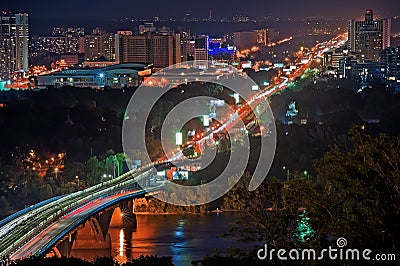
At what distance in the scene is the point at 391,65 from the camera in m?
33.3

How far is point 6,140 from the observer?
16.9 meters

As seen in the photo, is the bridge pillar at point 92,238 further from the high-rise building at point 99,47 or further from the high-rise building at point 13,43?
the high-rise building at point 99,47

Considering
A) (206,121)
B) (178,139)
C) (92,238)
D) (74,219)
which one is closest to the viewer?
(74,219)

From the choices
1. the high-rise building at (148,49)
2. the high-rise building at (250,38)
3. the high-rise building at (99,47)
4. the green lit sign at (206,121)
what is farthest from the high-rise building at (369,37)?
the green lit sign at (206,121)

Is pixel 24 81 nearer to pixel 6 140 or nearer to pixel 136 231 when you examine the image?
pixel 6 140

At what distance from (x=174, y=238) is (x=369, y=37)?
28153 millimetres

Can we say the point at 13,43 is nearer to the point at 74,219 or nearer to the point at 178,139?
the point at 178,139

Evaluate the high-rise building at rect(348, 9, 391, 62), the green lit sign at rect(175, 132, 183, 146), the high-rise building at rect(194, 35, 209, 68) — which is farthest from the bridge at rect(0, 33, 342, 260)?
the high-rise building at rect(348, 9, 391, 62)

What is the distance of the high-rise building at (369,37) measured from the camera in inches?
1512

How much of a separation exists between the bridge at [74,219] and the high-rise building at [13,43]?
18.0 m

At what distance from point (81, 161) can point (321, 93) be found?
12.3 metres

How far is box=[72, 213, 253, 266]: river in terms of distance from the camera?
10.8 m

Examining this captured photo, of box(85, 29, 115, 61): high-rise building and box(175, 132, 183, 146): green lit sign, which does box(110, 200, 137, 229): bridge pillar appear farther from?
box(85, 29, 115, 61): high-rise building

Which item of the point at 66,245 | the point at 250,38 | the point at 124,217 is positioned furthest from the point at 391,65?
the point at 66,245
